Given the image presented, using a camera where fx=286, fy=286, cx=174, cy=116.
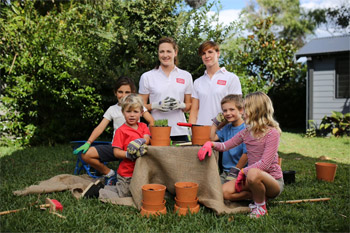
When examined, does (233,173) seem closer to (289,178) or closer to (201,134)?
(201,134)

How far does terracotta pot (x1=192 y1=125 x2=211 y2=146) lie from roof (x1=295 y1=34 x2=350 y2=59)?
8.15m

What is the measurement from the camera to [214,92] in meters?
3.23

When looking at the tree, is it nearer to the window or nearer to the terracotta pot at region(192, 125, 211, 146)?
the window

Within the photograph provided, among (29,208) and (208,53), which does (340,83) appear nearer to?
(208,53)

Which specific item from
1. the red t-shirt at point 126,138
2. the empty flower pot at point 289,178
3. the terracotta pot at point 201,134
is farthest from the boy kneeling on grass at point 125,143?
the empty flower pot at point 289,178

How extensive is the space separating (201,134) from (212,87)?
0.74m

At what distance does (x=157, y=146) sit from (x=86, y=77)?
417cm

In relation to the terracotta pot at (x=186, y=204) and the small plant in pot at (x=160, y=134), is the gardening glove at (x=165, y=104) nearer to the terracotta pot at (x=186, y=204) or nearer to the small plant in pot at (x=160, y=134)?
the small plant in pot at (x=160, y=134)

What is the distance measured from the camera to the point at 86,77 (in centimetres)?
627

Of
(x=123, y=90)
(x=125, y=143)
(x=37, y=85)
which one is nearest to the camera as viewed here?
(x=125, y=143)

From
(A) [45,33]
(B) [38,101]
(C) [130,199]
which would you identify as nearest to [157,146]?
(C) [130,199]

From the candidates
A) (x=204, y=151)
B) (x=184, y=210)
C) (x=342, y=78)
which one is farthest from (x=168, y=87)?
(x=342, y=78)

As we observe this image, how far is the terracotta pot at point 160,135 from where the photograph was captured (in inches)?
105

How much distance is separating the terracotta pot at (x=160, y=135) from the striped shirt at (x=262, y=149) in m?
0.47
